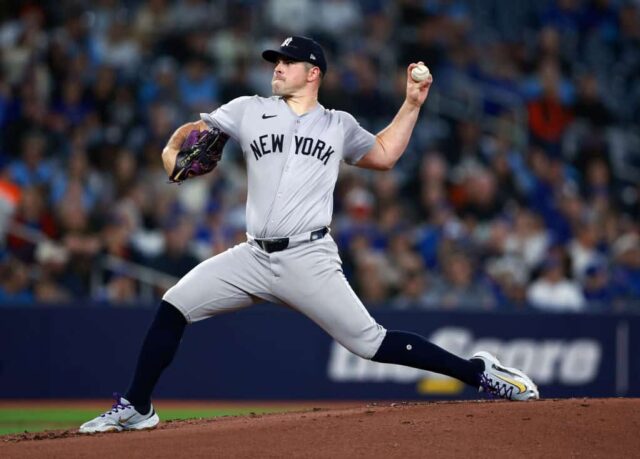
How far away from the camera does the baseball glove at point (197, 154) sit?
6.02m

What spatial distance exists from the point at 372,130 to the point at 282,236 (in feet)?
27.2

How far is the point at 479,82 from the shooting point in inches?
608

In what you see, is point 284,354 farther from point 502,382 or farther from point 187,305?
point 187,305

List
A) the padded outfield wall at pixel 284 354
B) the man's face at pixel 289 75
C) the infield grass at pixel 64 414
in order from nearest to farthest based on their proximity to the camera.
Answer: the man's face at pixel 289 75
the infield grass at pixel 64 414
the padded outfield wall at pixel 284 354

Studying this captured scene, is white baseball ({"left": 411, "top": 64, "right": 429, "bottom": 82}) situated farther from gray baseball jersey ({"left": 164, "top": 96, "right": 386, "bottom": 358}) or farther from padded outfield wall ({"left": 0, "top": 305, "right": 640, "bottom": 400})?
padded outfield wall ({"left": 0, "top": 305, "right": 640, "bottom": 400})

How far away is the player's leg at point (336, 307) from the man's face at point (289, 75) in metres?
0.81

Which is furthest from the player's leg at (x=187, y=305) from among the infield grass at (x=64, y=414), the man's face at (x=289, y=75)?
the infield grass at (x=64, y=414)

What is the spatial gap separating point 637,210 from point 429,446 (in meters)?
9.91

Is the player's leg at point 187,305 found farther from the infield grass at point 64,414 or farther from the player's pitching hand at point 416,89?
the infield grass at point 64,414

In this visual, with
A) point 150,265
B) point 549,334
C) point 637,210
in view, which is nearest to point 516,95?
point 637,210

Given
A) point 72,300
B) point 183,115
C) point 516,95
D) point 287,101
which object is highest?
point 516,95

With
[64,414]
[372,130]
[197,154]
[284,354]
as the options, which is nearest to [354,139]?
[197,154]

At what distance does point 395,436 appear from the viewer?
19.0 ft

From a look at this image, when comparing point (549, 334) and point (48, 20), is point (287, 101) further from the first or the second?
point (48, 20)
